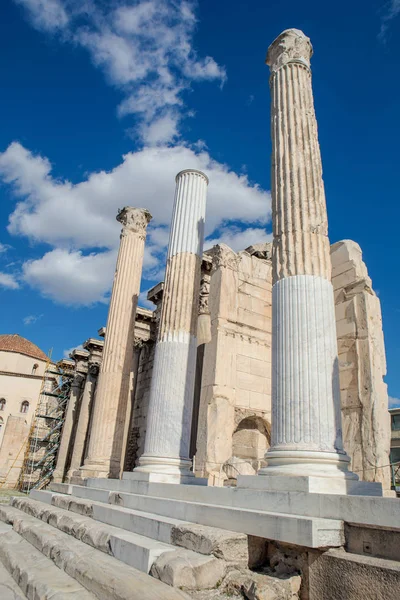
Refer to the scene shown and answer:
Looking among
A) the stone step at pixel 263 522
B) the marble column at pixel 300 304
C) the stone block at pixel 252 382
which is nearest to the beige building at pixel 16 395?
the stone block at pixel 252 382

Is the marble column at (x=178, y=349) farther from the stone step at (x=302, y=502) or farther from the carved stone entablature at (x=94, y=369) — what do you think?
the carved stone entablature at (x=94, y=369)

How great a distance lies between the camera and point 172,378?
952 cm

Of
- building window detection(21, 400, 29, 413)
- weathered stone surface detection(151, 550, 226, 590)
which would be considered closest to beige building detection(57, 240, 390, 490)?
weathered stone surface detection(151, 550, 226, 590)

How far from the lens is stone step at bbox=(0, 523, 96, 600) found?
4.03 metres

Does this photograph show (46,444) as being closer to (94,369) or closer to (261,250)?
(94,369)

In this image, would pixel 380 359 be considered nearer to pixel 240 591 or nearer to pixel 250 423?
pixel 250 423

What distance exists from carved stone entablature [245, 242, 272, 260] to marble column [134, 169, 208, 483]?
13.6ft

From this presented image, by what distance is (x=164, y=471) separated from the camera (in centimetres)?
875

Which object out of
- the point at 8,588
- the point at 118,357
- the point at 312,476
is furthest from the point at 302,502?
the point at 118,357

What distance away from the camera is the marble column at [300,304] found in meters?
5.66

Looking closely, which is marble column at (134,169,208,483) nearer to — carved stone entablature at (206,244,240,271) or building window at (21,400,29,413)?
carved stone entablature at (206,244,240,271)

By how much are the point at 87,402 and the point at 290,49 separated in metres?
18.9

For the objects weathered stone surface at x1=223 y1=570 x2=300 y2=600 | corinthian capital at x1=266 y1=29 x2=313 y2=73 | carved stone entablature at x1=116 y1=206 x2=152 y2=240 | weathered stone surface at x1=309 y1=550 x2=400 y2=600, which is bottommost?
weathered stone surface at x1=223 y1=570 x2=300 y2=600

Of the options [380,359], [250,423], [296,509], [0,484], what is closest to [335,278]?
[380,359]
